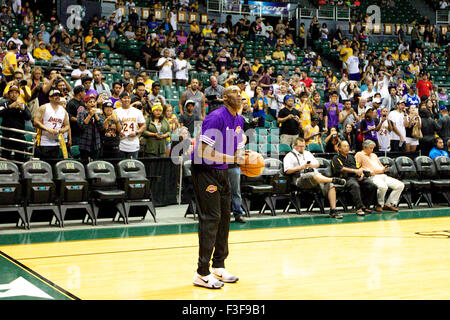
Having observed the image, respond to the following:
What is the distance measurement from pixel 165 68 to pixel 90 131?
20.0ft

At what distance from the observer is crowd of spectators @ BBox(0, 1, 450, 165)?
38.5ft

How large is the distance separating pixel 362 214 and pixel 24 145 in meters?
6.48

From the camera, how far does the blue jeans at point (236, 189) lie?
10.7 meters

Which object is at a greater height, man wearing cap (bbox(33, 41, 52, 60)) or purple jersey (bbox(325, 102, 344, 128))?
man wearing cap (bbox(33, 41, 52, 60))

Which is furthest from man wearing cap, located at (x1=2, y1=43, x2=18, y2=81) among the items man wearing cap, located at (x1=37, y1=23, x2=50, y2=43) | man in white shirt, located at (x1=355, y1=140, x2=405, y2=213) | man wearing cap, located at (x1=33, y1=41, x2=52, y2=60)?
man in white shirt, located at (x1=355, y1=140, x2=405, y2=213)

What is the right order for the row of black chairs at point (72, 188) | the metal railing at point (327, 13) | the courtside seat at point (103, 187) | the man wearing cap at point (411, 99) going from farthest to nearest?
the metal railing at point (327, 13)
the man wearing cap at point (411, 99)
the courtside seat at point (103, 187)
the row of black chairs at point (72, 188)

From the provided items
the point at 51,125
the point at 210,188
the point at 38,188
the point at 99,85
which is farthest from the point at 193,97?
the point at 210,188

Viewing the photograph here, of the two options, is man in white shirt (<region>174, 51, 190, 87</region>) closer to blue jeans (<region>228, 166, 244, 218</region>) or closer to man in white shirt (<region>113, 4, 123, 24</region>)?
man in white shirt (<region>113, 4, 123, 24</region>)

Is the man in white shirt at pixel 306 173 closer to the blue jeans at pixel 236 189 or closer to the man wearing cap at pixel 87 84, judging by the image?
the blue jeans at pixel 236 189

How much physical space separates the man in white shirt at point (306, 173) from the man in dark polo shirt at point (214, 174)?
19.3 ft

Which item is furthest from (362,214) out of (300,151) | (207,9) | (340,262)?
(207,9)

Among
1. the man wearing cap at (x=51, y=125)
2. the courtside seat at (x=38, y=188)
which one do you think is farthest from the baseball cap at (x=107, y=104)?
the courtside seat at (x=38, y=188)

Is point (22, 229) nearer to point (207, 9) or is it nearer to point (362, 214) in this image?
point (362, 214)

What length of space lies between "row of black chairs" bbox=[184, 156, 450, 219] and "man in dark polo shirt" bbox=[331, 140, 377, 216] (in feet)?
0.76
